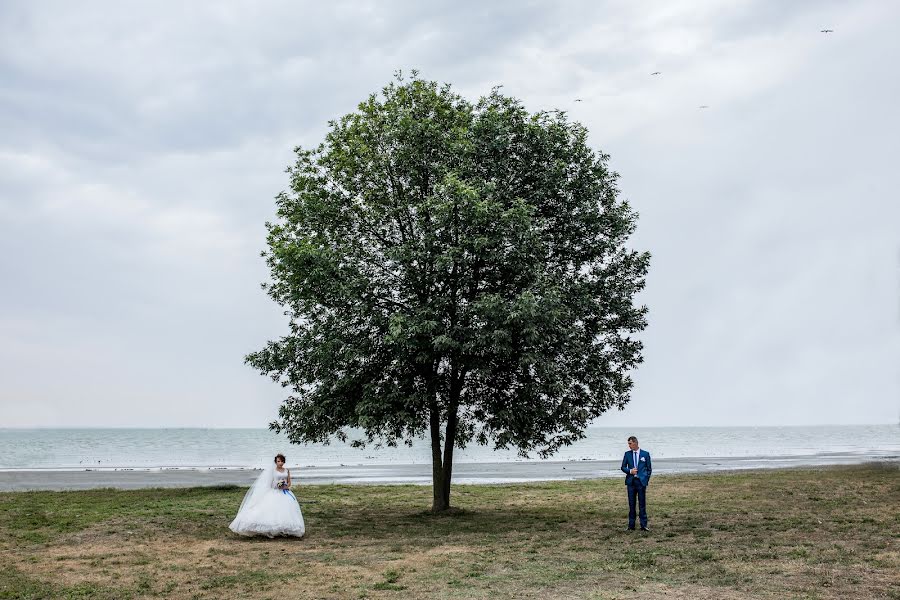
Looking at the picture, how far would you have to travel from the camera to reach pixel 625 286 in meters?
24.2

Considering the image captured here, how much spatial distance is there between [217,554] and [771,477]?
27.1 meters


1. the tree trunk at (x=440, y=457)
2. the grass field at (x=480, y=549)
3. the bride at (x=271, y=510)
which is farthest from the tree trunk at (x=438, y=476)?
the bride at (x=271, y=510)

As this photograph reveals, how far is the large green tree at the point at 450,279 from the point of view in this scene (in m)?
21.5

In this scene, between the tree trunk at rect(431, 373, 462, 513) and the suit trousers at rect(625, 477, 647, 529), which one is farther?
the tree trunk at rect(431, 373, 462, 513)

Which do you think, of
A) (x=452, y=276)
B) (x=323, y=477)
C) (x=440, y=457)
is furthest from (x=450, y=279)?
(x=323, y=477)

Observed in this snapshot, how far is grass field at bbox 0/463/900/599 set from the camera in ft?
44.2

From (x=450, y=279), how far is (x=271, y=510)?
8.24 metres

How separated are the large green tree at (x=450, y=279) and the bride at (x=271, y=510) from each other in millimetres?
2940

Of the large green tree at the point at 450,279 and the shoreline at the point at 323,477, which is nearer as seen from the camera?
the large green tree at the point at 450,279

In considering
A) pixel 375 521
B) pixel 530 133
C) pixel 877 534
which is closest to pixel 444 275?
pixel 530 133

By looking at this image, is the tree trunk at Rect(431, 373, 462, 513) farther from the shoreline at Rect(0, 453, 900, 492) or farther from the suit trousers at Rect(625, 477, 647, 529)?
the shoreline at Rect(0, 453, 900, 492)

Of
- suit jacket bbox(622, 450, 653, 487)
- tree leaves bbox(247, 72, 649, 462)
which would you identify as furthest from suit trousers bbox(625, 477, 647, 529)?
tree leaves bbox(247, 72, 649, 462)

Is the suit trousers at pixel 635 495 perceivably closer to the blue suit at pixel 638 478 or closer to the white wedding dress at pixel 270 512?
the blue suit at pixel 638 478

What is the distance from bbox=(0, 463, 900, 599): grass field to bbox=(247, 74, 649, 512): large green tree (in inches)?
130
